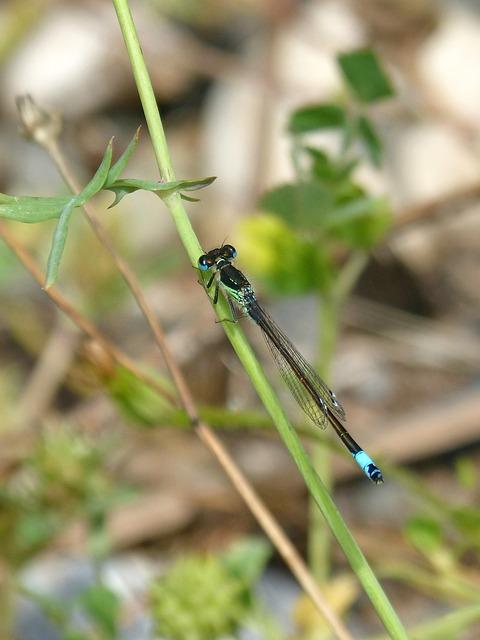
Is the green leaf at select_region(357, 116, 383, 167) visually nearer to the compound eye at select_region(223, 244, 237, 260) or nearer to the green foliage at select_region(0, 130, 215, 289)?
the compound eye at select_region(223, 244, 237, 260)

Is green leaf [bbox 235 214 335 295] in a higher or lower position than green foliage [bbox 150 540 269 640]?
higher

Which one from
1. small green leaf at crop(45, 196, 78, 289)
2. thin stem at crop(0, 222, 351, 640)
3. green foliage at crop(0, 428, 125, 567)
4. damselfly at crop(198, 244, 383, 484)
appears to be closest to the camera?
small green leaf at crop(45, 196, 78, 289)

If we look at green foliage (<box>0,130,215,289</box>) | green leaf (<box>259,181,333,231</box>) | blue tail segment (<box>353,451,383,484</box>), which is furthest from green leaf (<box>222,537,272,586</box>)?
green foliage (<box>0,130,215,289</box>)

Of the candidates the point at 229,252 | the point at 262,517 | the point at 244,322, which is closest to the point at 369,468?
the point at 262,517

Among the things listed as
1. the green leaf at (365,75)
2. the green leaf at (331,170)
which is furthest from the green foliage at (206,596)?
the green leaf at (365,75)

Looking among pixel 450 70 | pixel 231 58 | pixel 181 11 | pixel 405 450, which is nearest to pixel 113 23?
pixel 181 11

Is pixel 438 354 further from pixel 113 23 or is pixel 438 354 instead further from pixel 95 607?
pixel 113 23
